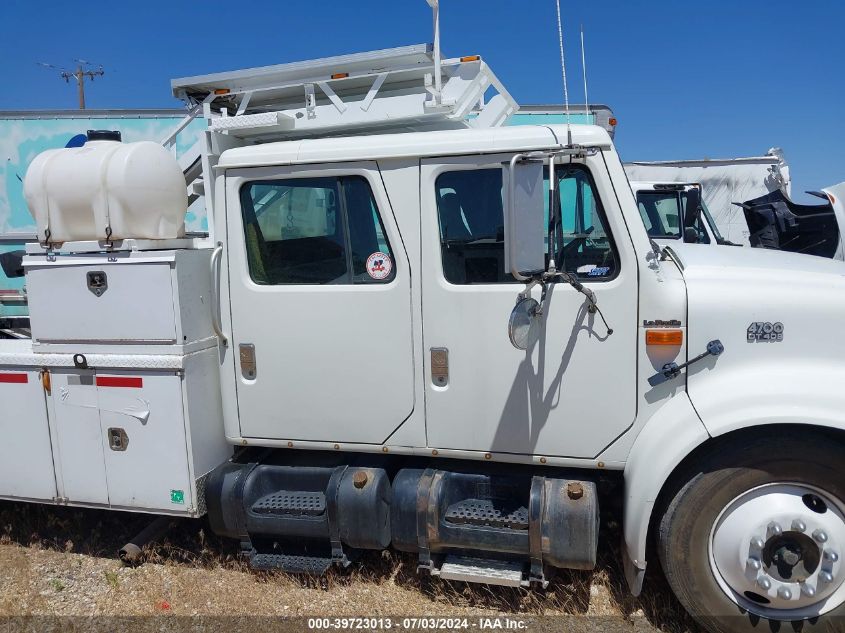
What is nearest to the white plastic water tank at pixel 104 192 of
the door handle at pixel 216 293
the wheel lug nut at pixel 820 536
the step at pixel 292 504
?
the door handle at pixel 216 293

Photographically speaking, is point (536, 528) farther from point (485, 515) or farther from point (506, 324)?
point (506, 324)

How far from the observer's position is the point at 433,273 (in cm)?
299

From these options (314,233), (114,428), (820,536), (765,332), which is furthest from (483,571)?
(114,428)

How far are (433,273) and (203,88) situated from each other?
1.82 m

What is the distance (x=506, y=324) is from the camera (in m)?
2.91

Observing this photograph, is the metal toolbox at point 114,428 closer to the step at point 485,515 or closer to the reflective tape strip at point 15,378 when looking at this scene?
the reflective tape strip at point 15,378

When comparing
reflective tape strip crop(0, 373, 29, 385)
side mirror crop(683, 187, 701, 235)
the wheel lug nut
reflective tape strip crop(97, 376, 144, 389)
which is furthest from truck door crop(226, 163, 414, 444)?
side mirror crop(683, 187, 701, 235)

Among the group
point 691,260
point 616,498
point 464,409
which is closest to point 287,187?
point 464,409

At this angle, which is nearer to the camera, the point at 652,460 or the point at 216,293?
the point at 652,460

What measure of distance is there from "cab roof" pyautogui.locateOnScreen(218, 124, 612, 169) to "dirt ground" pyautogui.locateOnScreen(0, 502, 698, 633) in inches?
83.4

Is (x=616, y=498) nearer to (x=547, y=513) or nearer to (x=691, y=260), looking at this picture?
(x=547, y=513)

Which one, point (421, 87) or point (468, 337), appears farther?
point (421, 87)

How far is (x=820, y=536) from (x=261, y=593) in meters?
2.66

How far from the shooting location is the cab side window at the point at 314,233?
311cm
